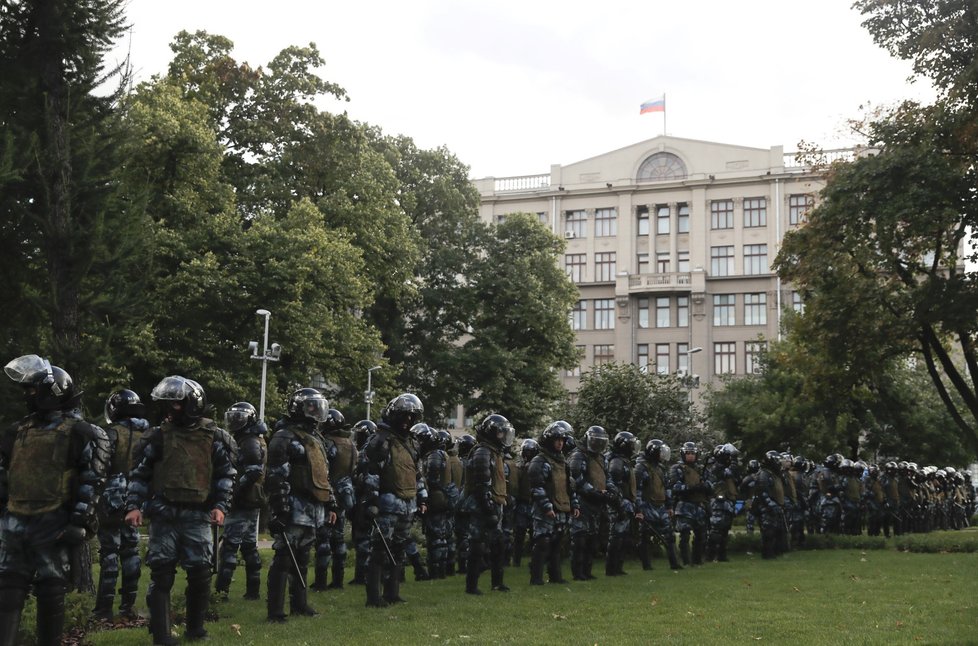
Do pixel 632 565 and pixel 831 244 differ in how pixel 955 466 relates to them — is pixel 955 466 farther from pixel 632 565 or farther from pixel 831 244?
pixel 632 565

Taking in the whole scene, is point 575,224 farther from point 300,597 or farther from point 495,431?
point 300,597

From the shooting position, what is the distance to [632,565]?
19.4m

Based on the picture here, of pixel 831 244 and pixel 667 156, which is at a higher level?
pixel 667 156

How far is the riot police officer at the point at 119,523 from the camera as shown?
37.2ft

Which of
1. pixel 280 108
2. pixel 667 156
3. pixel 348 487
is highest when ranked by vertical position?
pixel 667 156

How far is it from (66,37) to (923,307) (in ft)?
62.3

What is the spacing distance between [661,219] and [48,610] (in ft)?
213

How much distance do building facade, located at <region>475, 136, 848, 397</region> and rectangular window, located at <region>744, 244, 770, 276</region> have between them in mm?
65

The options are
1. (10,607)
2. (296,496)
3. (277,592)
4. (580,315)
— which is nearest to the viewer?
(10,607)

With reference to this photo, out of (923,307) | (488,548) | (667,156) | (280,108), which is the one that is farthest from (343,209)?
(667,156)

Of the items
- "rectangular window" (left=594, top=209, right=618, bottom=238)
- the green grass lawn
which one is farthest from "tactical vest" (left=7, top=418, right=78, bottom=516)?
"rectangular window" (left=594, top=209, right=618, bottom=238)

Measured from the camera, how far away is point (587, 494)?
53.8ft

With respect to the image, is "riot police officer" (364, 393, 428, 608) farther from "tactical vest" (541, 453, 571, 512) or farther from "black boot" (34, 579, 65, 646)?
"black boot" (34, 579, 65, 646)

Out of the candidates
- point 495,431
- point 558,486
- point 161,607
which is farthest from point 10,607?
point 558,486
